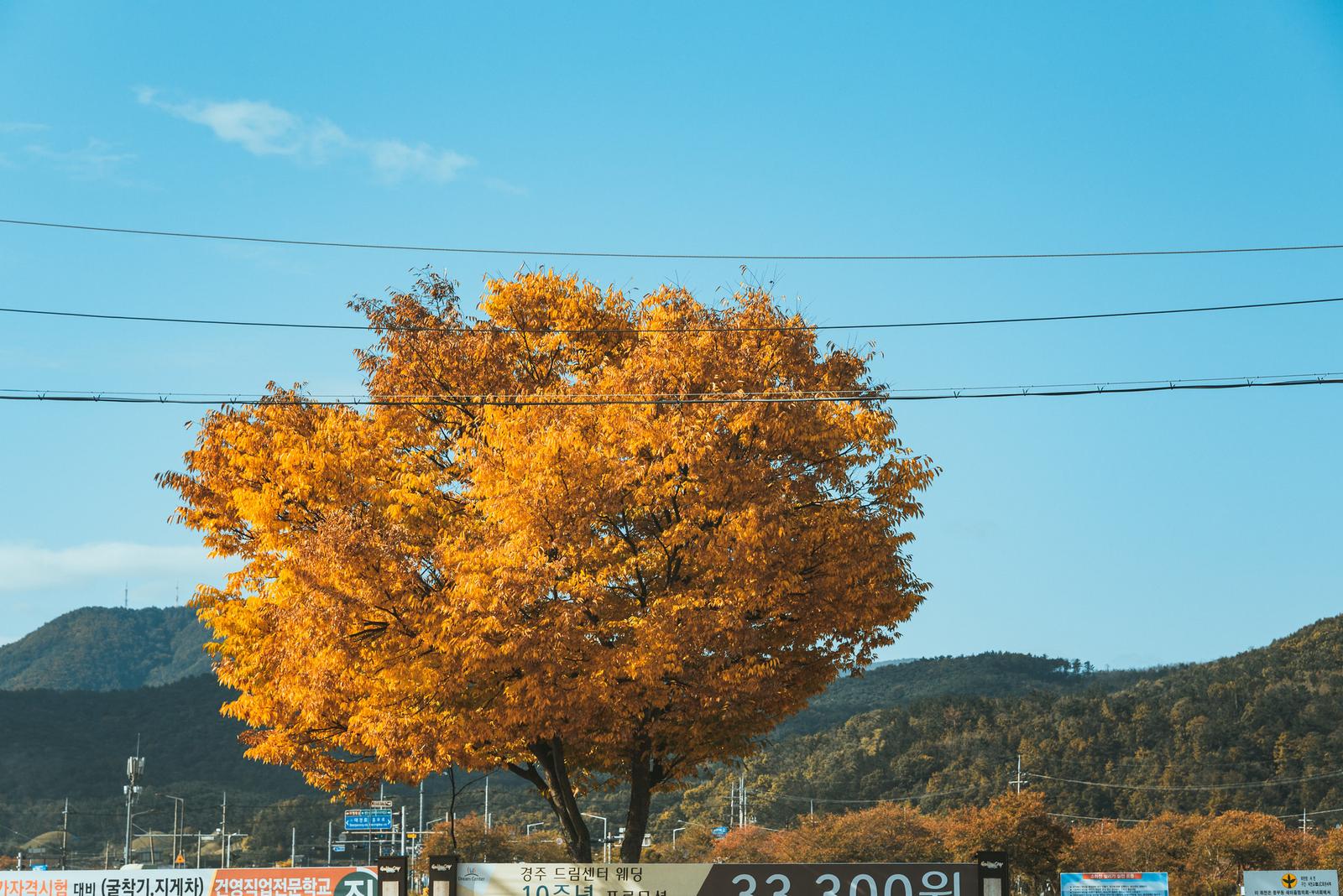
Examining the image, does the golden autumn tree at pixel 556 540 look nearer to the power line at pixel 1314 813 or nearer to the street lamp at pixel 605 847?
the street lamp at pixel 605 847

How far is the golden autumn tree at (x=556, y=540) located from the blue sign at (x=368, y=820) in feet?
206

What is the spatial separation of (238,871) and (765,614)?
8793mm

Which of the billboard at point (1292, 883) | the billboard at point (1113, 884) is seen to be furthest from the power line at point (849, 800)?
the billboard at point (1113, 884)

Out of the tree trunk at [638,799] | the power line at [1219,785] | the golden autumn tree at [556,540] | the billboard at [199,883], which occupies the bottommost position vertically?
the power line at [1219,785]

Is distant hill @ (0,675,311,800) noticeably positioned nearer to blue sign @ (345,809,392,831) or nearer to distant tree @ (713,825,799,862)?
blue sign @ (345,809,392,831)

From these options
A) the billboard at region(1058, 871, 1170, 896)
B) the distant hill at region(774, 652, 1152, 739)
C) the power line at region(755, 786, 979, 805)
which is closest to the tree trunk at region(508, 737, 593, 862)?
the billboard at region(1058, 871, 1170, 896)

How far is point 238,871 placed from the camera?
17422mm

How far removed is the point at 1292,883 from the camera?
35.8 m

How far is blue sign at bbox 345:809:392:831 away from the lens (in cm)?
8406

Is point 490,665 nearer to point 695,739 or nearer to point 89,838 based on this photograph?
point 695,739

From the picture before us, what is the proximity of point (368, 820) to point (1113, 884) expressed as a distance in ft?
203

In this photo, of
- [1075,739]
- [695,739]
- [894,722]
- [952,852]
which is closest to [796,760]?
[894,722]

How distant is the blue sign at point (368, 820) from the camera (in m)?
84.1

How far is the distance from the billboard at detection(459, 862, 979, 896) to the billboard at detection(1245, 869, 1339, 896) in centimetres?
2281
